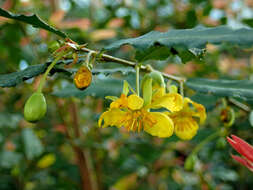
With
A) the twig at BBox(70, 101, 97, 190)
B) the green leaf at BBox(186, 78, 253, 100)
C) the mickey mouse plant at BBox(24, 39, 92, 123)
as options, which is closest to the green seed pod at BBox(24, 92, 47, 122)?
the mickey mouse plant at BBox(24, 39, 92, 123)

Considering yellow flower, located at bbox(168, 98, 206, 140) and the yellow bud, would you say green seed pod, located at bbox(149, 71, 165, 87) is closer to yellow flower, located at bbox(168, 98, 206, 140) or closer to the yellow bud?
yellow flower, located at bbox(168, 98, 206, 140)

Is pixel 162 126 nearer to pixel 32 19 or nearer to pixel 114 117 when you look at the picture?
pixel 114 117

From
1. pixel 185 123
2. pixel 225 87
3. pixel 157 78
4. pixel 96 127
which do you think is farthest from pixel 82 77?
pixel 96 127

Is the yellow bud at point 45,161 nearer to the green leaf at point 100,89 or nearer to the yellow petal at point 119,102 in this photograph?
the green leaf at point 100,89

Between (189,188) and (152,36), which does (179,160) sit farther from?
(152,36)

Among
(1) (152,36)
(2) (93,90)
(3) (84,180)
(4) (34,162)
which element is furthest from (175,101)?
(4) (34,162)

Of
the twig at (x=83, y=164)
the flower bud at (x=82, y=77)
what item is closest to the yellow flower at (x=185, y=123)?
the flower bud at (x=82, y=77)
